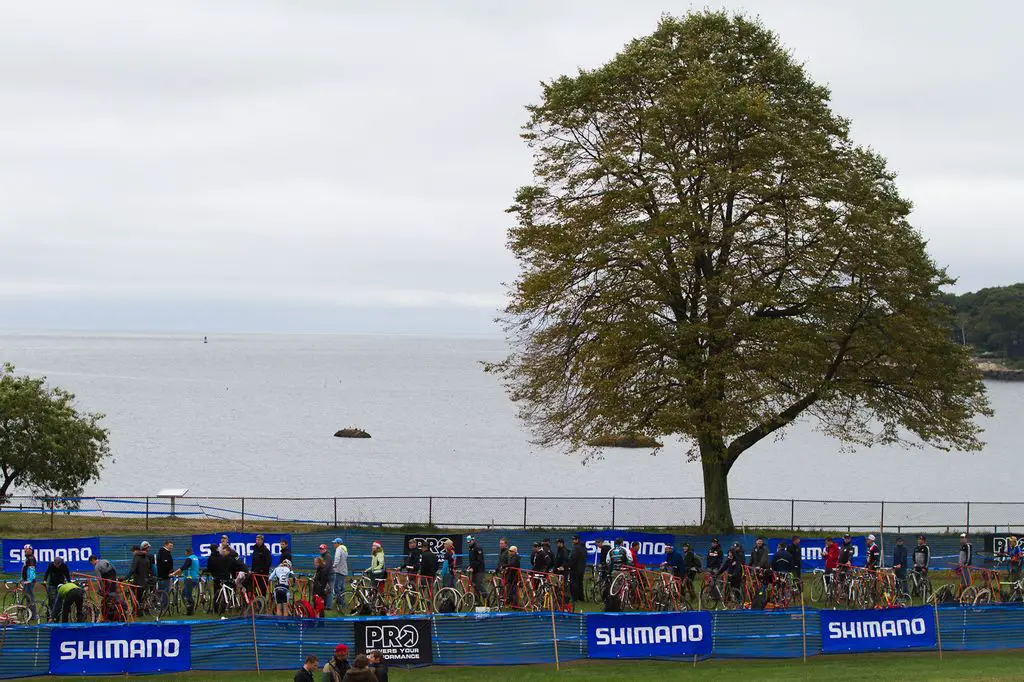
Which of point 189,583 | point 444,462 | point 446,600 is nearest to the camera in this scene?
point 446,600

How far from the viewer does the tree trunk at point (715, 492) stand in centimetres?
3405

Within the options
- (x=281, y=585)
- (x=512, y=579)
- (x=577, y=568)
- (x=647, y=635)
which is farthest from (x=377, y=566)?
(x=647, y=635)

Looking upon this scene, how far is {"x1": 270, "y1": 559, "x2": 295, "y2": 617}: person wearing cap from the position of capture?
20.5m

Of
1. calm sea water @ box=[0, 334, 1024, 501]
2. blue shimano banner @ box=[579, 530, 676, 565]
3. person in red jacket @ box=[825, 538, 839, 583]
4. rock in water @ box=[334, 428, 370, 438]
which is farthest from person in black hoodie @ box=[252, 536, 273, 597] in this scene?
rock in water @ box=[334, 428, 370, 438]

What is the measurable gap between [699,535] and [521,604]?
10788 millimetres

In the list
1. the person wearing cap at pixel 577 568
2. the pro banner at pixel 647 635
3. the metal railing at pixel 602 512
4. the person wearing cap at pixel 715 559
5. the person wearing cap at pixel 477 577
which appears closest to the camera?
the pro banner at pixel 647 635

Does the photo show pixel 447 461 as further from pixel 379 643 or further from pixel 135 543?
pixel 379 643

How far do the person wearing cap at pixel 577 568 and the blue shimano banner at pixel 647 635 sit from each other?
495 centimetres

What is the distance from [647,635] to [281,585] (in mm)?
6818

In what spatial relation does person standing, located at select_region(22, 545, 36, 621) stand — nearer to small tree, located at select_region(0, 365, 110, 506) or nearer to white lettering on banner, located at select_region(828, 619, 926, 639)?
small tree, located at select_region(0, 365, 110, 506)

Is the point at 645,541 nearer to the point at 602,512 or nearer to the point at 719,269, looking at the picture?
the point at 719,269

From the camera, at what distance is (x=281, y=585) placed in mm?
20750

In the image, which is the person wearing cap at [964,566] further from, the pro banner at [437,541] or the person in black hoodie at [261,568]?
the person in black hoodie at [261,568]

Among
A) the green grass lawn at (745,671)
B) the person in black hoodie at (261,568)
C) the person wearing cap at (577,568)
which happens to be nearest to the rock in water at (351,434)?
the person wearing cap at (577,568)
